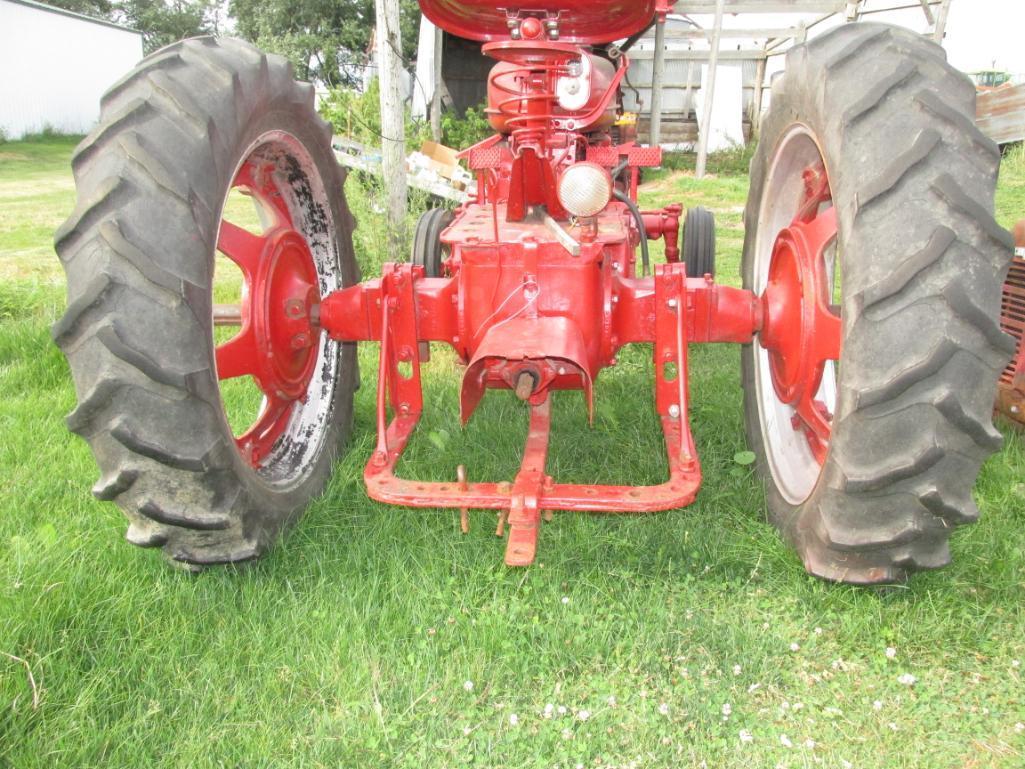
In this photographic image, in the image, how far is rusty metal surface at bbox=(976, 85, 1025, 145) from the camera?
5.37m

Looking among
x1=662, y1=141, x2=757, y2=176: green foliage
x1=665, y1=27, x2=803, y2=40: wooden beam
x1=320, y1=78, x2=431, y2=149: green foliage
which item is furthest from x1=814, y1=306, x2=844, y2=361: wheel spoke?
x1=662, y1=141, x2=757, y2=176: green foliage

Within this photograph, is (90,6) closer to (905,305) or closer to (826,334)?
(826,334)

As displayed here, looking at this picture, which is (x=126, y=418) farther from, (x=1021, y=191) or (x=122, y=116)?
(x=1021, y=191)

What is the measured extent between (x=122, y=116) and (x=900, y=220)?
202 centimetres

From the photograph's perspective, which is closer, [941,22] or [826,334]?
[826,334]

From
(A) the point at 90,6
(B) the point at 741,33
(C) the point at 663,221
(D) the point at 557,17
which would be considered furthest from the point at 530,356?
(A) the point at 90,6

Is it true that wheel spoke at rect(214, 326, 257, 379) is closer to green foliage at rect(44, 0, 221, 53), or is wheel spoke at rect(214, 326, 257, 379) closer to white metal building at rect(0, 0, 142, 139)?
white metal building at rect(0, 0, 142, 139)

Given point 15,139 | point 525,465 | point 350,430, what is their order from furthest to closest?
point 15,139, point 350,430, point 525,465

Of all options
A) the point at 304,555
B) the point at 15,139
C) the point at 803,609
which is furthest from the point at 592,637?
the point at 15,139

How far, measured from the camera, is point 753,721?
6.83 feet

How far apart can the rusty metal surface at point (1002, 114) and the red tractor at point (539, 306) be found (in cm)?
337

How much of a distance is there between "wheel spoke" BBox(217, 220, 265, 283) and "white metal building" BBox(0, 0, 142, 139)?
26.8 meters

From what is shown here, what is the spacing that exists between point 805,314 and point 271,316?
1.79m

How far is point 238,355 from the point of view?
266cm
